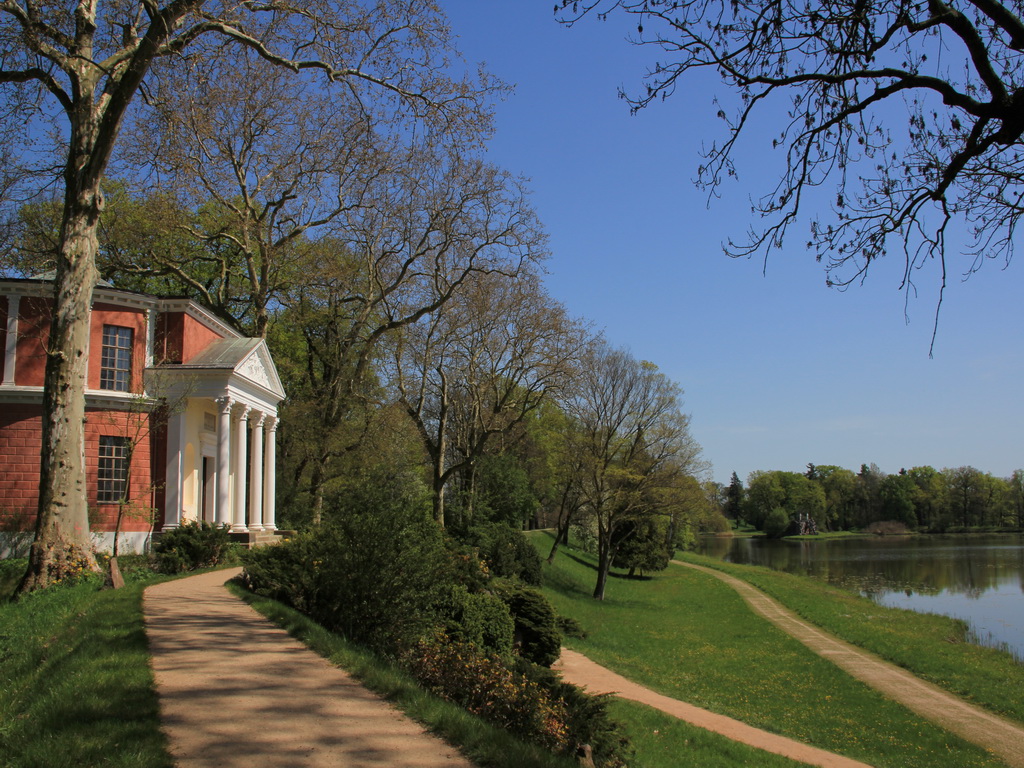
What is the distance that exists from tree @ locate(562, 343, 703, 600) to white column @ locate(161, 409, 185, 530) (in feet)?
59.1

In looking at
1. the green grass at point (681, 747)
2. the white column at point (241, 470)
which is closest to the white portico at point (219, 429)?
the white column at point (241, 470)

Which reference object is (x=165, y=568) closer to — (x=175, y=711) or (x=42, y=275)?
(x=42, y=275)

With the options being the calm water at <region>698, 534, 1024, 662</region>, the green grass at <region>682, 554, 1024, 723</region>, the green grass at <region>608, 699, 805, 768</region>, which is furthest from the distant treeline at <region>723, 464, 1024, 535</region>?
the green grass at <region>608, 699, 805, 768</region>

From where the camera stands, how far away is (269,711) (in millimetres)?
6660

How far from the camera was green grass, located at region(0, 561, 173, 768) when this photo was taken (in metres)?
5.28

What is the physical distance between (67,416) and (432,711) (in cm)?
1073

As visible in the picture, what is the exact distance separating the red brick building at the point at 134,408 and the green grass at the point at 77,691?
37.9ft

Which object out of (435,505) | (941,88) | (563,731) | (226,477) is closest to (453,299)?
(435,505)

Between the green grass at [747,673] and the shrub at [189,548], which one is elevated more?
the shrub at [189,548]

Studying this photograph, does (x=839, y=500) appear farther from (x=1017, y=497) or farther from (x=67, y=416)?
(x=67, y=416)

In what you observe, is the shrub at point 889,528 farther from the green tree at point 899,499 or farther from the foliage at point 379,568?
the foliage at point 379,568

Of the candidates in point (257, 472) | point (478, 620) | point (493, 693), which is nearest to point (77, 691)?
point (493, 693)

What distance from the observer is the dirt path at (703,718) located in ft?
41.7

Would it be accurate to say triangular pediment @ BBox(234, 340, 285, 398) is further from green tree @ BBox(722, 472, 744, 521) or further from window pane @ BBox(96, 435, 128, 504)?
green tree @ BBox(722, 472, 744, 521)
